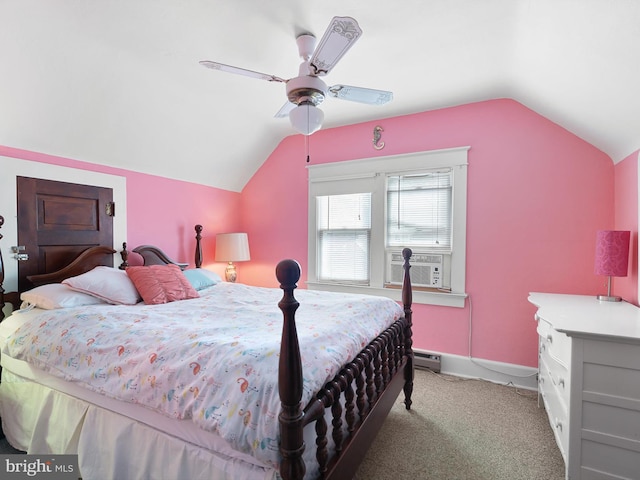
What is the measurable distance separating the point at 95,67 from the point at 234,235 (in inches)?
80.7

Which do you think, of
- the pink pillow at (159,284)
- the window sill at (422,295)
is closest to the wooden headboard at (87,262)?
the pink pillow at (159,284)

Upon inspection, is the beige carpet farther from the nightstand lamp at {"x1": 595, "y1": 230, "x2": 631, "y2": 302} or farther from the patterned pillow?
the patterned pillow

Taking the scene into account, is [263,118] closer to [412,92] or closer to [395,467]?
[412,92]

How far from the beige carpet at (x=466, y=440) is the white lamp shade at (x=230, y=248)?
231 centimetres

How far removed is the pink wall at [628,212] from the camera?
2.12m

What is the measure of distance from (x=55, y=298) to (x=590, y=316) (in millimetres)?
3308

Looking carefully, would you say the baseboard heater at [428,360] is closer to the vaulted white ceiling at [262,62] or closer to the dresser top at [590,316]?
the dresser top at [590,316]

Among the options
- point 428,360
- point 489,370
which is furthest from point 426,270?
point 489,370

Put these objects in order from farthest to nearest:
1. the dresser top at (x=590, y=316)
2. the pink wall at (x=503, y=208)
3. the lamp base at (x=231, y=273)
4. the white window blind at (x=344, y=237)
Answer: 1. the lamp base at (x=231, y=273)
2. the white window blind at (x=344, y=237)
3. the pink wall at (x=503, y=208)
4. the dresser top at (x=590, y=316)

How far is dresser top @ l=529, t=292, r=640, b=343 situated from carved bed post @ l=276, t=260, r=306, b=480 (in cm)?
138

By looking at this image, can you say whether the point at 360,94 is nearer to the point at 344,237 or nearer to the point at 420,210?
the point at 420,210

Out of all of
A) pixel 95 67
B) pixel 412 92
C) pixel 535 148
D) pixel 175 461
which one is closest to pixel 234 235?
pixel 95 67

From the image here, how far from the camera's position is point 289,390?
1.00 metres

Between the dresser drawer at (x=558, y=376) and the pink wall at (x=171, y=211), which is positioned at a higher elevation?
the pink wall at (x=171, y=211)
